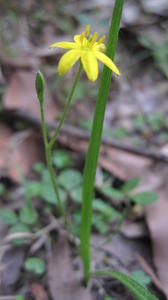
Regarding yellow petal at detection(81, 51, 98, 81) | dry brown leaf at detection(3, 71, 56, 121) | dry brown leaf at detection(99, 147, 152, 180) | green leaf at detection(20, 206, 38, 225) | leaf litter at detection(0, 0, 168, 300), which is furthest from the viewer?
dry brown leaf at detection(3, 71, 56, 121)

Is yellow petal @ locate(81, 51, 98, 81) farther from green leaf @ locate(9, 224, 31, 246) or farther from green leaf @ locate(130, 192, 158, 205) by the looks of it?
green leaf @ locate(9, 224, 31, 246)

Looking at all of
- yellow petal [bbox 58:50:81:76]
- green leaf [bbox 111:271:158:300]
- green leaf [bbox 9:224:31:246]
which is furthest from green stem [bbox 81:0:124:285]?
green leaf [bbox 9:224:31:246]

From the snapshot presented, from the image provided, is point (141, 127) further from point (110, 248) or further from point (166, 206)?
point (110, 248)

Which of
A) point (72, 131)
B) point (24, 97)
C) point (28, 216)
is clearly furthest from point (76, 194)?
point (24, 97)

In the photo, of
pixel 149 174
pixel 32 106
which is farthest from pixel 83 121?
pixel 149 174

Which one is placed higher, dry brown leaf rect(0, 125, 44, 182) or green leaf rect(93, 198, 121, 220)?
dry brown leaf rect(0, 125, 44, 182)

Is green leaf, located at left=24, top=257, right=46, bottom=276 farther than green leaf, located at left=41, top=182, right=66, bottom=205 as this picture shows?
No
